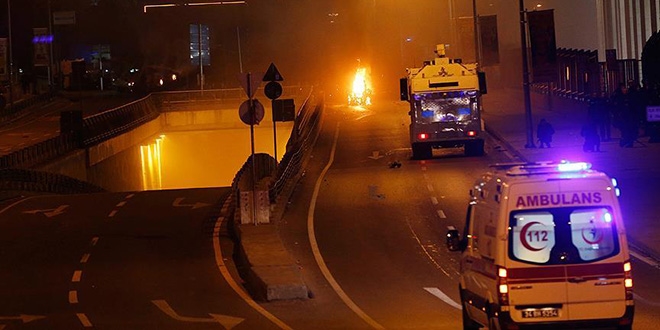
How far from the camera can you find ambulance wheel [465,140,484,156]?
42.6 metres

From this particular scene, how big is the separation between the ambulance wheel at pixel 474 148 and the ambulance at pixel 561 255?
30671 mm

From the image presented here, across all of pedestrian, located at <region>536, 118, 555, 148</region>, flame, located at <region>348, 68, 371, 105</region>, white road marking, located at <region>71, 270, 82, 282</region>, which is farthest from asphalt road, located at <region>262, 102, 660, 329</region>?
flame, located at <region>348, 68, 371, 105</region>

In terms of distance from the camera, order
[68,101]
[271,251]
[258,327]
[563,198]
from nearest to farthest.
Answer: [563,198] → [258,327] → [271,251] → [68,101]

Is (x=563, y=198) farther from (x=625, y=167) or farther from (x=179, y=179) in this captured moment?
(x=179, y=179)

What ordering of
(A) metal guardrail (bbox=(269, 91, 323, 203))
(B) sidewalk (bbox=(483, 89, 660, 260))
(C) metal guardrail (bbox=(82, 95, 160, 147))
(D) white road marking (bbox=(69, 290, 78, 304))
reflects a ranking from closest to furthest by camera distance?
1. (D) white road marking (bbox=(69, 290, 78, 304))
2. (B) sidewalk (bbox=(483, 89, 660, 260))
3. (A) metal guardrail (bbox=(269, 91, 323, 203))
4. (C) metal guardrail (bbox=(82, 95, 160, 147))

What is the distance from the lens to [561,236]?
39.2ft

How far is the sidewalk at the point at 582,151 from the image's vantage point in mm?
24797

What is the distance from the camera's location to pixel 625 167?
3472cm

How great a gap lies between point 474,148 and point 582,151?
4.30 meters

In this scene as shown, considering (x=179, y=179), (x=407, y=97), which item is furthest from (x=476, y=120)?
(x=179, y=179)

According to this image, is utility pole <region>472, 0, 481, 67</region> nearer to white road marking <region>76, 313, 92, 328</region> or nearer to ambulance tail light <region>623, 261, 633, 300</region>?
white road marking <region>76, 313, 92, 328</region>

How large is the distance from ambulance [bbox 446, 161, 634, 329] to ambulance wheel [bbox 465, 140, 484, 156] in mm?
30671

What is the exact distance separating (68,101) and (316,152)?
4529 centimetres

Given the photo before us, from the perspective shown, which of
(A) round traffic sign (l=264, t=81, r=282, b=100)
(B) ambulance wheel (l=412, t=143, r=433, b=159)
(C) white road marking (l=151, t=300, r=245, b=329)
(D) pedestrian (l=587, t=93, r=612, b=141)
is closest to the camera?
(C) white road marking (l=151, t=300, r=245, b=329)
